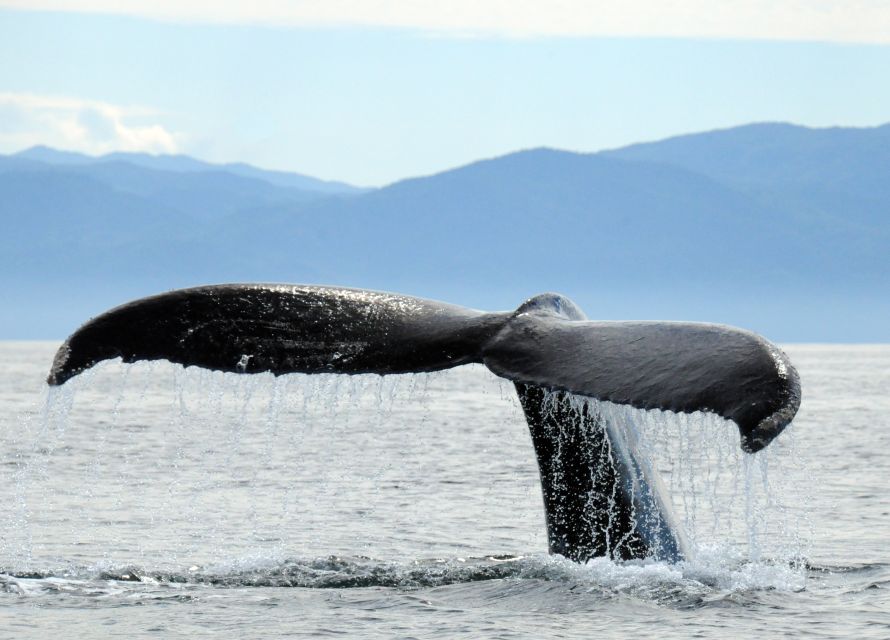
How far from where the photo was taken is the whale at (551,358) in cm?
532

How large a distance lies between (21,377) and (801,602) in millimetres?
38246

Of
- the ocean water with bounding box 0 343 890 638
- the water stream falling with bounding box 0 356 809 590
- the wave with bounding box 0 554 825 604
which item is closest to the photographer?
the ocean water with bounding box 0 343 890 638

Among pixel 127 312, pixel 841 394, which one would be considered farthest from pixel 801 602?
pixel 841 394

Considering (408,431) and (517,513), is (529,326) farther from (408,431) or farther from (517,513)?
(408,431)

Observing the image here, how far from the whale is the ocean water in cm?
16

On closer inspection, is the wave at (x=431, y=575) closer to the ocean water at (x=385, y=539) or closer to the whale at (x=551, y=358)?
the ocean water at (x=385, y=539)

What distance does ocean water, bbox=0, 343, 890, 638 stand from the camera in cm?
763

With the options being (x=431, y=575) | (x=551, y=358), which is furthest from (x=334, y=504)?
(x=551, y=358)

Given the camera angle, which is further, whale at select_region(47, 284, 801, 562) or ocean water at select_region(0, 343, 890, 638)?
ocean water at select_region(0, 343, 890, 638)

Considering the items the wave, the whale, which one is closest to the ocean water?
the wave

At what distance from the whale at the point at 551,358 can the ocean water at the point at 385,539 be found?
0.16 metres

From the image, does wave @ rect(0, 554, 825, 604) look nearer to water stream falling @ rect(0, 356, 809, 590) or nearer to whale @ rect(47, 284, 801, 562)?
water stream falling @ rect(0, 356, 809, 590)

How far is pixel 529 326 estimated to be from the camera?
6559mm

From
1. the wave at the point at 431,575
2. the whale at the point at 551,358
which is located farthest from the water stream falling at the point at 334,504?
the whale at the point at 551,358
